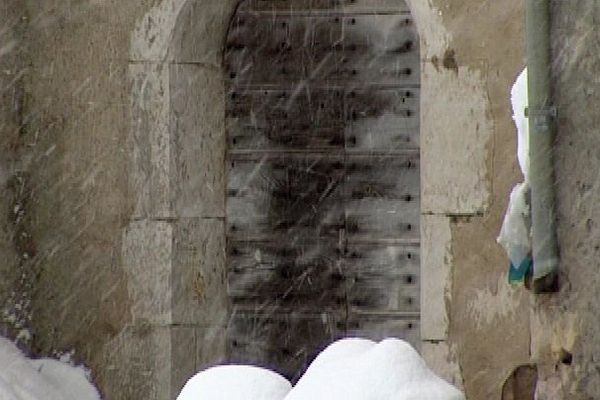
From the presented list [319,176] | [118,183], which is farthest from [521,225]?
[118,183]

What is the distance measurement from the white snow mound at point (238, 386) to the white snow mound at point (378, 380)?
0.14 m

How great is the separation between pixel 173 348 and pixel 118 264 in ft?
1.51

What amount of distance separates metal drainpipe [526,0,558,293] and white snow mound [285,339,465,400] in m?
1.35

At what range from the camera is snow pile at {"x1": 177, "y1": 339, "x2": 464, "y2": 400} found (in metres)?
3.96

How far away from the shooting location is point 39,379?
8.35 meters

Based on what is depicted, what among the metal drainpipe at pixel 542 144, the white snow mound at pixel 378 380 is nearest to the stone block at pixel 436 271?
the metal drainpipe at pixel 542 144

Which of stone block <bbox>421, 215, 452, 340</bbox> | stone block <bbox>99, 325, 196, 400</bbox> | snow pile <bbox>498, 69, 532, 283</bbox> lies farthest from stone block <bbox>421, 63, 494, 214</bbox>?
snow pile <bbox>498, 69, 532, 283</bbox>

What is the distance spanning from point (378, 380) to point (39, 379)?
4.56 meters

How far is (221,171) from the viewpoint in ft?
28.8

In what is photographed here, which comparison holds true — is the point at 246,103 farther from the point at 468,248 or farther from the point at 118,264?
the point at 468,248

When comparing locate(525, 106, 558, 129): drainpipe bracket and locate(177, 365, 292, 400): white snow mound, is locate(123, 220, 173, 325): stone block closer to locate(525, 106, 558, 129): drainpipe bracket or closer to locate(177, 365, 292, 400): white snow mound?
locate(525, 106, 558, 129): drainpipe bracket

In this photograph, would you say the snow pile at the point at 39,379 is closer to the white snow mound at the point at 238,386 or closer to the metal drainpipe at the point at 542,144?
the metal drainpipe at the point at 542,144

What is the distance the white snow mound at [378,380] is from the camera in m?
3.95

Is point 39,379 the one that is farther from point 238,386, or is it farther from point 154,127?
point 238,386
